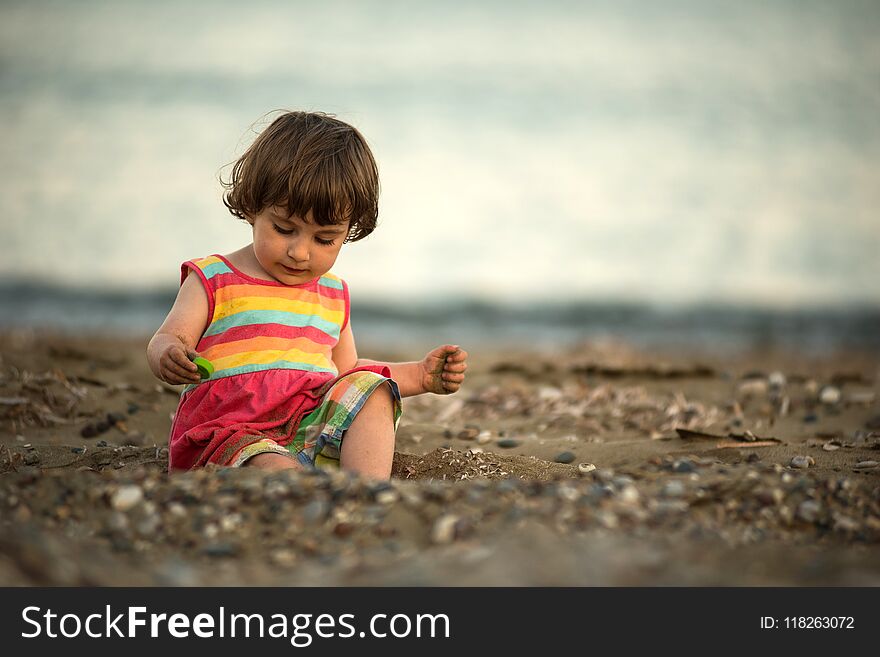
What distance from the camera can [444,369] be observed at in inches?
156

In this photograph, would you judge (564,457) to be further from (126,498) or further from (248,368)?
(126,498)

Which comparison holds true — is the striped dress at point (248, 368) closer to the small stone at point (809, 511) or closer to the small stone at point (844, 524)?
the small stone at point (809, 511)

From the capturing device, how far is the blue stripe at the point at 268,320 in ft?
12.4

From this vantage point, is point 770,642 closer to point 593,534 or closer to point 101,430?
point 593,534

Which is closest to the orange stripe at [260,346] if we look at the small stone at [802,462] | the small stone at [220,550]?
the small stone at [220,550]

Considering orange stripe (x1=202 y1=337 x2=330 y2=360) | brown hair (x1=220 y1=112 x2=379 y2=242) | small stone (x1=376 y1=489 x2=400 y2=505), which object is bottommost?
small stone (x1=376 y1=489 x2=400 y2=505)

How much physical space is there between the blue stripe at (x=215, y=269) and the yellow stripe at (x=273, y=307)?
133 millimetres

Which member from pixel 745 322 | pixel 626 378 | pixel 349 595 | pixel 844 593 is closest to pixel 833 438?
pixel 626 378

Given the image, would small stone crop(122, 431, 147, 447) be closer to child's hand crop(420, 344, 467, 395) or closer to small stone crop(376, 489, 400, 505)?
child's hand crop(420, 344, 467, 395)

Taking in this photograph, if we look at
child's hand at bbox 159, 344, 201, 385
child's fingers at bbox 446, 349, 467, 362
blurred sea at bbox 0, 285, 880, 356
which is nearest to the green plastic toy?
child's hand at bbox 159, 344, 201, 385

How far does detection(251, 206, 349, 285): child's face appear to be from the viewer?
12.0ft

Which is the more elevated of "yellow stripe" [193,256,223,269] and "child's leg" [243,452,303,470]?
"yellow stripe" [193,256,223,269]

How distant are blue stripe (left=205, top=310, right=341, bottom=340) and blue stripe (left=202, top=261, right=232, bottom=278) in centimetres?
19

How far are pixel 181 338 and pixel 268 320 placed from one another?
398mm
